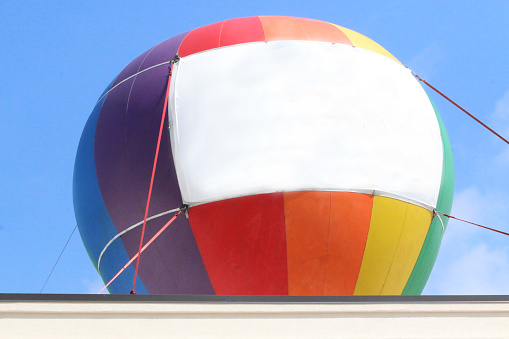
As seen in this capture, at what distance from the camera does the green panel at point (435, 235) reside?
8.77 meters

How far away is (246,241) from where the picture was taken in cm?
762

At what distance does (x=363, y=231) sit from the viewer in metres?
7.90

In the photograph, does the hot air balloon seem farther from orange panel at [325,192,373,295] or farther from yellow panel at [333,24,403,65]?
yellow panel at [333,24,403,65]

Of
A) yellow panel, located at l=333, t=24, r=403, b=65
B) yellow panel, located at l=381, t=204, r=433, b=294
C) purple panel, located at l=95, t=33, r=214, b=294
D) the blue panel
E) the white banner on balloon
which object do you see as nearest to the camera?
the white banner on balloon

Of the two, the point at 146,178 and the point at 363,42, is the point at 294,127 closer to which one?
the point at 146,178

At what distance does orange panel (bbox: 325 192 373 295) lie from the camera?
776 cm

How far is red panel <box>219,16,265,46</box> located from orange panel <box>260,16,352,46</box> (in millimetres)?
94

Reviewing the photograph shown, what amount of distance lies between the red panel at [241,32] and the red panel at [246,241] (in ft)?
7.93

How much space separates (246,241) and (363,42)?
3622 mm

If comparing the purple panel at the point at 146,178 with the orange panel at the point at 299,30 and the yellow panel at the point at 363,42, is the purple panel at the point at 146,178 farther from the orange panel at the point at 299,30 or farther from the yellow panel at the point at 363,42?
the yellow panel at the point at 363,42

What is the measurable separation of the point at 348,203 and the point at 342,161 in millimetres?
496
